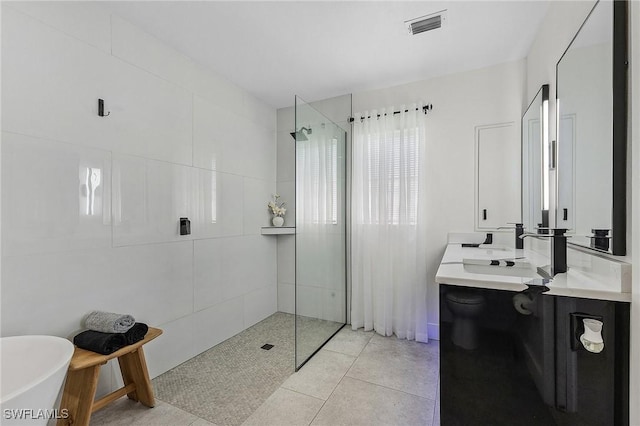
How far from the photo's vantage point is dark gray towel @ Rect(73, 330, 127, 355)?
A: 1443mm

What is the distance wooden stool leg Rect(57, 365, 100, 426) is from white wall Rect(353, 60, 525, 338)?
8.40 feet

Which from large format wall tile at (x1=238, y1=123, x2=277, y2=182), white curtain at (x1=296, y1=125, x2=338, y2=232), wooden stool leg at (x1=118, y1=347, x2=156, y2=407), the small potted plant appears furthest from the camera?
the small potted plant

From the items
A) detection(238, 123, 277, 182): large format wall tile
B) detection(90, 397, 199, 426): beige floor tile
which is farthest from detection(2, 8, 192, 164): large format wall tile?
detection(90, 397, 199, 426): beige floor tile

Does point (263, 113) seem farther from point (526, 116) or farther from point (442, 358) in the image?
point (442, 358)

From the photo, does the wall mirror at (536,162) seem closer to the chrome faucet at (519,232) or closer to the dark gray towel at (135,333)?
the chrome faucet at (519,232)

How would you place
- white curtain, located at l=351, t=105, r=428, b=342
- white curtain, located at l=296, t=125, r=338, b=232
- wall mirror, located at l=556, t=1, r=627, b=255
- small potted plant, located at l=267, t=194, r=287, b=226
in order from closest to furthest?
wall mirror, located at l=556, t=1, r=627, b=255 < white curtain, located at l=296, t=125, r=338, b=232 < white curtain, located at l=351, t=105, r=428, b=342 < small potted plant, located at l=267, t=194, r=287, b=226

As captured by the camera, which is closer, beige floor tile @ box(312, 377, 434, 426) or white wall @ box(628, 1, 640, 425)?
white wall @ box(628, 1, 640, 425)

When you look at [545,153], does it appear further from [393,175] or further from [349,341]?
[349,341]

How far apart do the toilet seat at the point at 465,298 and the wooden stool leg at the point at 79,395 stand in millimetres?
1768

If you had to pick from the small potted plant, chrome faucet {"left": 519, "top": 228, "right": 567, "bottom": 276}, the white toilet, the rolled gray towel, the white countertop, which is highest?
the small potted plant

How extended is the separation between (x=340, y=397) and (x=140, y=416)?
4.01 feet

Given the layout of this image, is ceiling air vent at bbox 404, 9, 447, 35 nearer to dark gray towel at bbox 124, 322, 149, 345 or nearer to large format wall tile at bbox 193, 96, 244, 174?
large format wall tile at bbox 193, 96, 244, 174

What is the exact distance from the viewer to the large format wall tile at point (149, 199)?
1835 mm

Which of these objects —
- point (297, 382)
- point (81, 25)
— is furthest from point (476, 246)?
point (81, 25)
